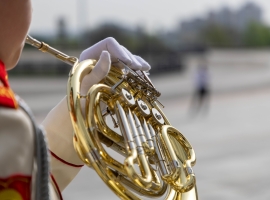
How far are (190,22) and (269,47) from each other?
23.9ft

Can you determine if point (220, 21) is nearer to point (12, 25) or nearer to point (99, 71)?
point (99, 71)

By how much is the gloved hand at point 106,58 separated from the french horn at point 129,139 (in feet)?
0.07

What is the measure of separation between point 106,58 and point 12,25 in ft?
1.32

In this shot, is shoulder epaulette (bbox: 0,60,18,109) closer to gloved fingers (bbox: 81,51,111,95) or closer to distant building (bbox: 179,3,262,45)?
gloved fingers (bbox: 81,51,111,95)

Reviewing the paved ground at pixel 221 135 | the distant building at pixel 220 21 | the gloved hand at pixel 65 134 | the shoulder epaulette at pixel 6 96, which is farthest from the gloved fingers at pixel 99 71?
the distant building at pixel 220 21

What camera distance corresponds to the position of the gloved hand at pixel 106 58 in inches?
51.9

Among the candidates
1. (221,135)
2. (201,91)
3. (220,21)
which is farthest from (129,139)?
(220,21)

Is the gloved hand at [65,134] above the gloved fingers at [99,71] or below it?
below

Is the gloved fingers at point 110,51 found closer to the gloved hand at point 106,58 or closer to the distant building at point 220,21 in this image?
the gloved hand at point 106,58

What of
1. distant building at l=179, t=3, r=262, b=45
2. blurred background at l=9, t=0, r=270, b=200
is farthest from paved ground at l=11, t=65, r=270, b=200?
distant building at l=179, t=3, r=262, b=45

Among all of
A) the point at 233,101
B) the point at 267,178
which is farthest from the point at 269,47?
the point at 267,178

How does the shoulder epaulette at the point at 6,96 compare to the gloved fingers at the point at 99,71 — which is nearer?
→ the shoulder epaulette at the point at 6,96

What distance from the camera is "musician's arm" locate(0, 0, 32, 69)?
92 cm

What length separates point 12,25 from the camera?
36.9 inches
